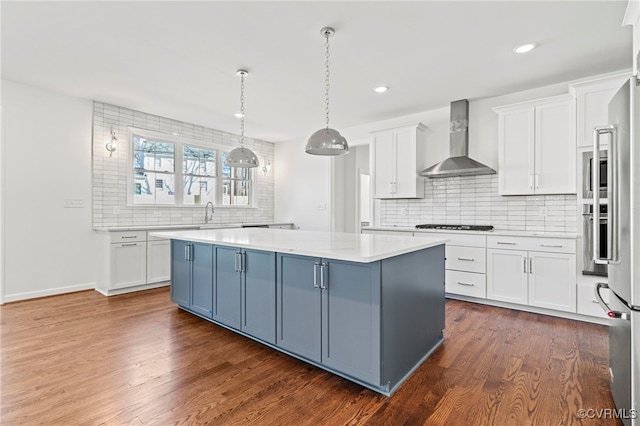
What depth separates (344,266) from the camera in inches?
81.0

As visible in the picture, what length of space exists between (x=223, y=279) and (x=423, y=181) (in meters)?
3.31

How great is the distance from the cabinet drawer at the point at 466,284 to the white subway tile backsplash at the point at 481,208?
0.84 meters

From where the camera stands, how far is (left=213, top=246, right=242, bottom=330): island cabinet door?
9.23 feet

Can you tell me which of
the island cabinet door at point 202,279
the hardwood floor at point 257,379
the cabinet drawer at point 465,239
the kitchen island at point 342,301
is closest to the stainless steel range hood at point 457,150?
the cabinet drawer at point 465,239

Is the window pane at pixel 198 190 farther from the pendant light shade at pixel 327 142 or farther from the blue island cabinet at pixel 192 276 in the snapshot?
the pendant light shade at pixel 327 142

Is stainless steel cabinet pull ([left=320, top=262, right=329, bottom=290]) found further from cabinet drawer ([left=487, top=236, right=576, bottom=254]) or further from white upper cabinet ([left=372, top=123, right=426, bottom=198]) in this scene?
white upper cabinet ([left=372, top=123, right=426, bottom=198])

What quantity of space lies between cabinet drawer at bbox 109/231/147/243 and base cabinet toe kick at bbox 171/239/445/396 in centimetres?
201

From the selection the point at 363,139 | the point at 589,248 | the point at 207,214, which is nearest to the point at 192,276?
the point at 207,214

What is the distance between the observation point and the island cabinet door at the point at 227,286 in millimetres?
2812

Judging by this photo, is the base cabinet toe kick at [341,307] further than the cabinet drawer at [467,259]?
No

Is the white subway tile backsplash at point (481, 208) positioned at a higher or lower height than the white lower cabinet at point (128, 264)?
higher

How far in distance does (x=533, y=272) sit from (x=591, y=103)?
1855 mm

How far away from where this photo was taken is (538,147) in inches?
145

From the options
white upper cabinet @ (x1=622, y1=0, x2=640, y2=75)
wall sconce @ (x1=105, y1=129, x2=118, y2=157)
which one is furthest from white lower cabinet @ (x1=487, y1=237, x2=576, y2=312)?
wall sconce @ (x1=105, y1=129, x2=118, y2=157)
